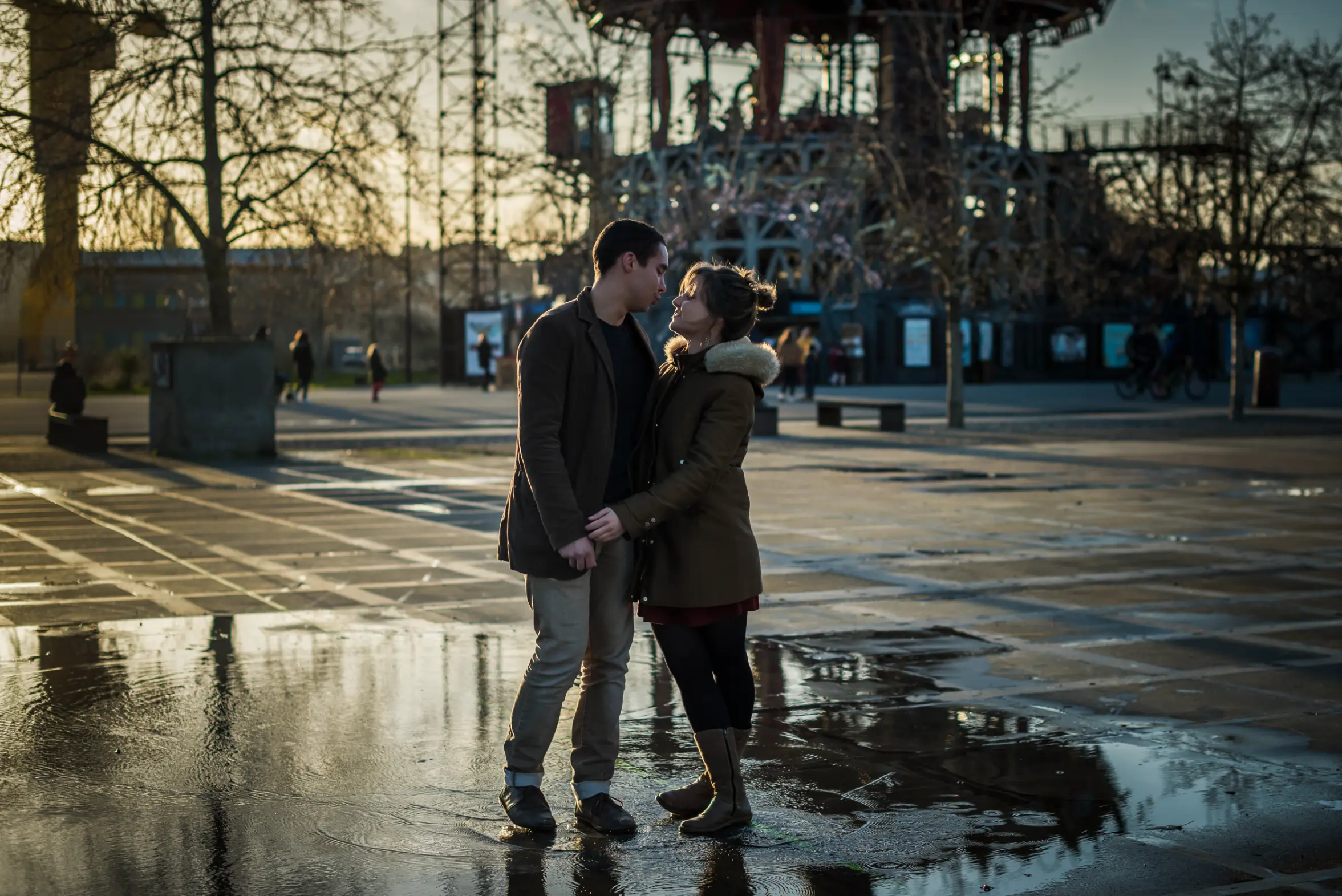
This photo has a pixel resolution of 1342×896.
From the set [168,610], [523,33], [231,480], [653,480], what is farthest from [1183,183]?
[653,480]

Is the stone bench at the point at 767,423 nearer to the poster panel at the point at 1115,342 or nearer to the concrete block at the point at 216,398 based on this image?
the concrete block at the point at 216,398

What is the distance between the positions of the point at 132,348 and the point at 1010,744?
1915 inches

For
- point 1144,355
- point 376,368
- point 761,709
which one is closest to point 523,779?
point 761,709

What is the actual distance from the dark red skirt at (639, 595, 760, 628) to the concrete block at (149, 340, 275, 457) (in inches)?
622

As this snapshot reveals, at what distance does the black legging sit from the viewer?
15.9 ft

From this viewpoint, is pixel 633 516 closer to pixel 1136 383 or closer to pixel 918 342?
pixel 1136 383

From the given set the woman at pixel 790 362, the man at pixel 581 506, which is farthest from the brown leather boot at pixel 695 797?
the woman at pixel 790 362

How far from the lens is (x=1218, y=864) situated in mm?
4387

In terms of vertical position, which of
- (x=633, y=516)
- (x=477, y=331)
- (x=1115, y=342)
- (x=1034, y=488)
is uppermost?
(x=477, y=331)

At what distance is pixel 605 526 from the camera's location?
4.60 m

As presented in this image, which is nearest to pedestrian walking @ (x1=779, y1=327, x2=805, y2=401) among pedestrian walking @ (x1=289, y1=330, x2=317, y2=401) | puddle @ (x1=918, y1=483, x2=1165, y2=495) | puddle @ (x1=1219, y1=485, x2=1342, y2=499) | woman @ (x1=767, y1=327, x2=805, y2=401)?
woman @ (x1=767, y1=327, x2=805, y2=401)

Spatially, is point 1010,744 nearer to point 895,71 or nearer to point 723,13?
point 895,71

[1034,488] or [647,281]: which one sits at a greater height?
[647,281]

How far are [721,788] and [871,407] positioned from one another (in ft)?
69.6
